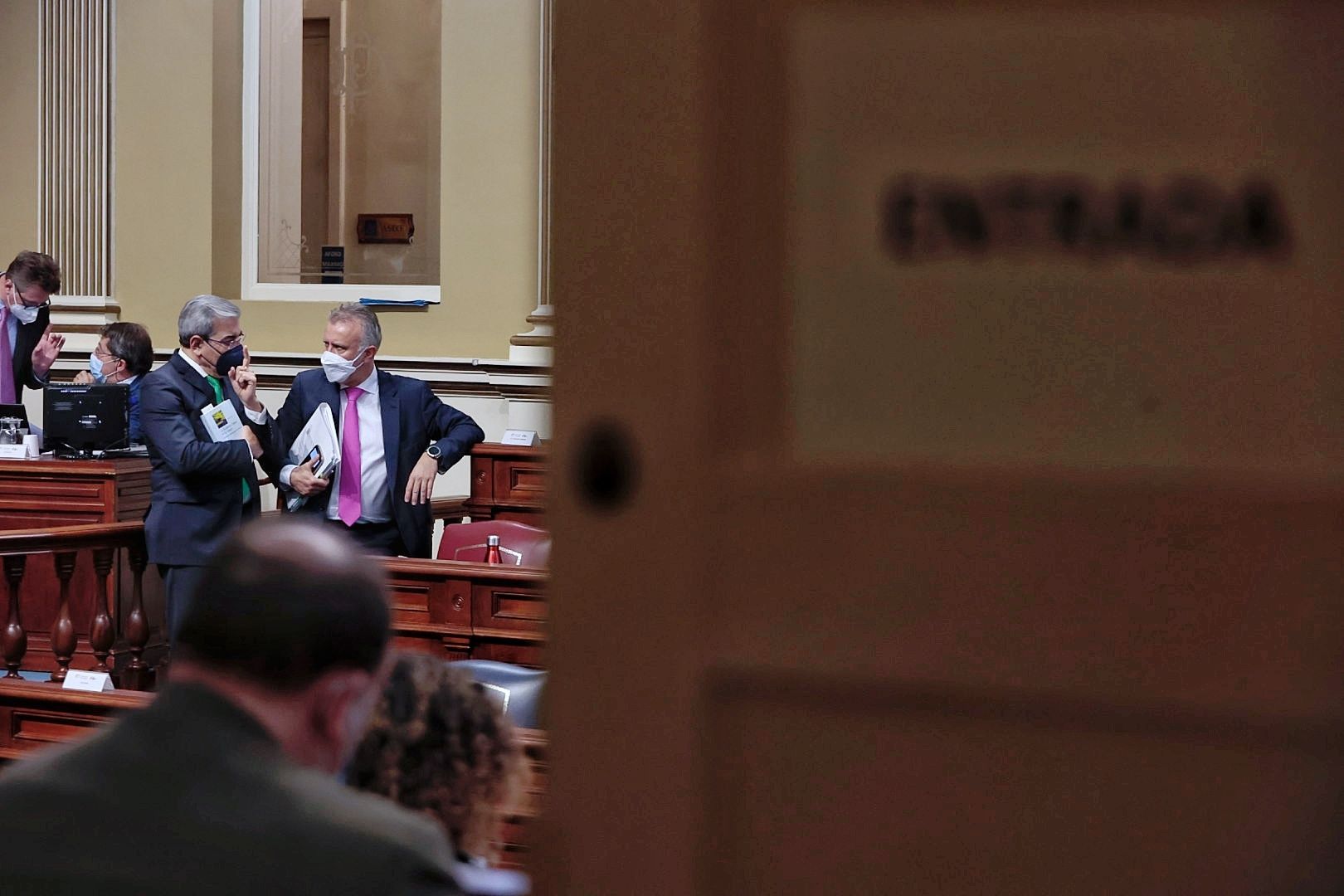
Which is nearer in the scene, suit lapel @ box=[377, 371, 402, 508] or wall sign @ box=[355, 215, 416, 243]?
suit lapel @ box=[377, 371, 402, 508]

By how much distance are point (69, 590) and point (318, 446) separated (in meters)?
0.86

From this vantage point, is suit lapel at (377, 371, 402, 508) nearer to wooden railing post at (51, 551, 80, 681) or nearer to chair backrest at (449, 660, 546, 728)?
wooden railing post at (51, 551, 80, 681)

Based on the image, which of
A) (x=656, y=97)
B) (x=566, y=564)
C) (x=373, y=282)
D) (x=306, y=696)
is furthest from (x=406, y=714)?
(x=373, y=282)

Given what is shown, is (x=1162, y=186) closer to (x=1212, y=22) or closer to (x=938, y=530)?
(x=1212, y=22)

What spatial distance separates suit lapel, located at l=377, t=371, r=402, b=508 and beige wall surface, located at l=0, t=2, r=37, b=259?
5.32 metres

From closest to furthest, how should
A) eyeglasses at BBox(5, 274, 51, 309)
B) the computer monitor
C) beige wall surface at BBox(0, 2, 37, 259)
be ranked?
the computer monitor → eyeglasses at BBox(5, 274, 51, 309) → beige wall surface at BBox(0, 2, 37, 259)

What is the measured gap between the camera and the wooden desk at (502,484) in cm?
686

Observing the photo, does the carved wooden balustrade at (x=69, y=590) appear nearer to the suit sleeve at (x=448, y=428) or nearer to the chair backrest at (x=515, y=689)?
the suit sleeve at (x=448, y=428)

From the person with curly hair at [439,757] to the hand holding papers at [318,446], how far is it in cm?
307

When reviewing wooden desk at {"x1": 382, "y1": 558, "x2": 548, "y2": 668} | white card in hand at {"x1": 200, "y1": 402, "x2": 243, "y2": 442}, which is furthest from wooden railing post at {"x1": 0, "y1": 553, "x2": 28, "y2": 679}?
wooden desk at {"x1": 382, "y1": 558, "x2": 548, "y2": 668}

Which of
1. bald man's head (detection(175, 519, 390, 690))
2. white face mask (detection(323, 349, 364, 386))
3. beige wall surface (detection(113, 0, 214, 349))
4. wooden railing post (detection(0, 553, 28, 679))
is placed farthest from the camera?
beige wall surface (detection(113, 0, 214, 349))

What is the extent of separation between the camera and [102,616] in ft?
15.6

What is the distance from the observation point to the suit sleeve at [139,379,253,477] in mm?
4621

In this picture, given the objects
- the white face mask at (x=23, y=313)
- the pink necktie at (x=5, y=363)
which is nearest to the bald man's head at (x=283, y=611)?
the white face mask at (x=23, y=313)
